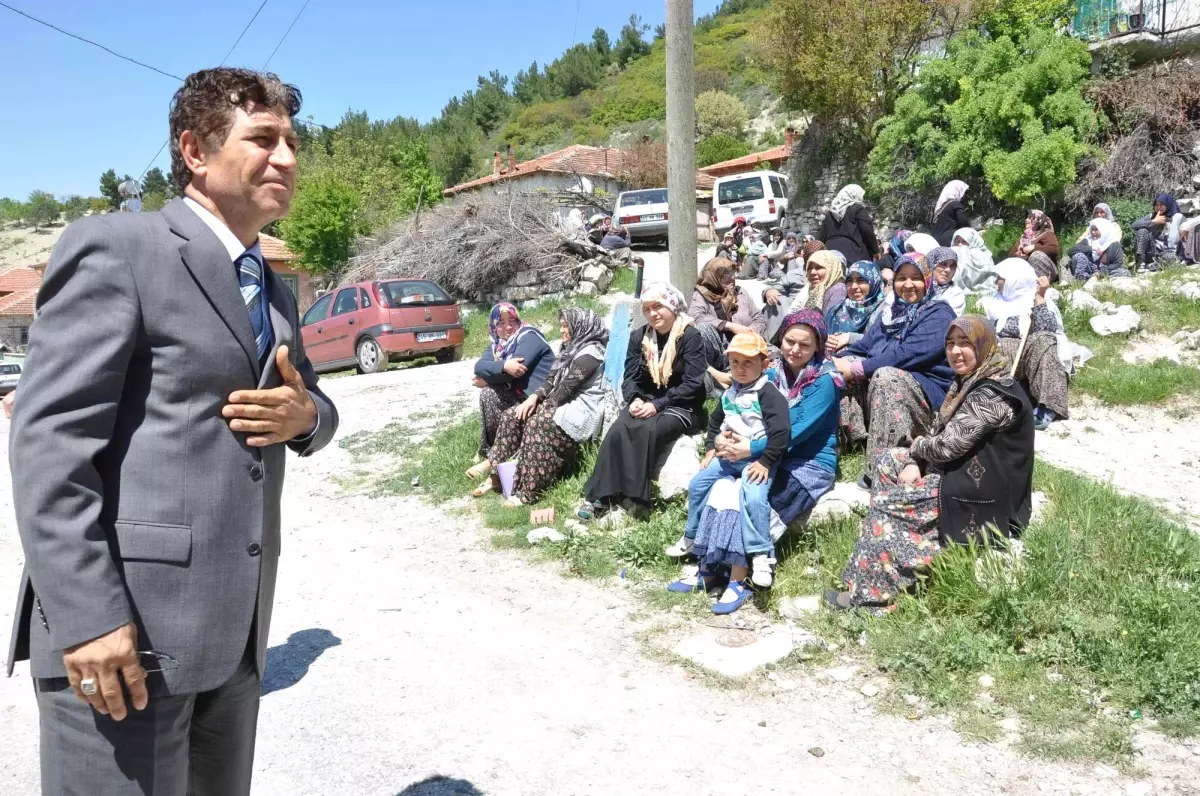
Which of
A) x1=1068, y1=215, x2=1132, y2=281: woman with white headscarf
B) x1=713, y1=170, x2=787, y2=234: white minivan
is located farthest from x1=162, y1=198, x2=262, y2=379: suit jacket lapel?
x1=713, y1=170, x2=787, y2=234: white minivan

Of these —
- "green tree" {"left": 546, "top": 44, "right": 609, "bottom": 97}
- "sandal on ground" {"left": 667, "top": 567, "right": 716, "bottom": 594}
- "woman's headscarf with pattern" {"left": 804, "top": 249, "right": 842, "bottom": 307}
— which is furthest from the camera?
"green tree" {"left": 546, "top": 44, "right": 609, "bottom": 97}

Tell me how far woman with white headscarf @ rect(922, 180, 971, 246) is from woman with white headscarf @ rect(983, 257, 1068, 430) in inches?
90.5

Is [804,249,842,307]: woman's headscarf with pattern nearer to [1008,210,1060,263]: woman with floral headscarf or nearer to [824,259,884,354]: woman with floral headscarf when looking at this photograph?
[824,259,884,354]: woman with floral headscarf

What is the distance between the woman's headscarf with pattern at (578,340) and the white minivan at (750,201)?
1475 centimetres

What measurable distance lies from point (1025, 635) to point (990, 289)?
18.2ft

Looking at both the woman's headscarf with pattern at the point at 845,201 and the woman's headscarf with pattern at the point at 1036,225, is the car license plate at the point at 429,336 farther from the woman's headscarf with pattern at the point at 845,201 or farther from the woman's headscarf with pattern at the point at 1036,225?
the woman's headscarf with pattern at the point at 1036,225

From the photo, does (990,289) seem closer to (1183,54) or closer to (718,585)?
(718,585)

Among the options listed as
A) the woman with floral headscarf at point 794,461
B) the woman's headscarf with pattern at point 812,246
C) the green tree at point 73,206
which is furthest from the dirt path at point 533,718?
the green tree at point 73,206

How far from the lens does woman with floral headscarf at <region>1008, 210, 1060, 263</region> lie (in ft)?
31.1

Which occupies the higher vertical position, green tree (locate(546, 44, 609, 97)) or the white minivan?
green tree (locate(546, 44, 609, 97))

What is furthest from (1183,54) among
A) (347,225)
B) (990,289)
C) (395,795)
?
(347,225)

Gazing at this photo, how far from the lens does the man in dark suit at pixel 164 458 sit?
1466 millimetres

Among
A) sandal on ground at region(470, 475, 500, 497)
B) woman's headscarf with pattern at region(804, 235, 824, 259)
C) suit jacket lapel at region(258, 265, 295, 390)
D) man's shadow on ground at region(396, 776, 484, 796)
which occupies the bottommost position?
man's shadow on ground at region(396, 776, 484, 796)

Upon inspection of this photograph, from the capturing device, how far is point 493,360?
693 centimetres
